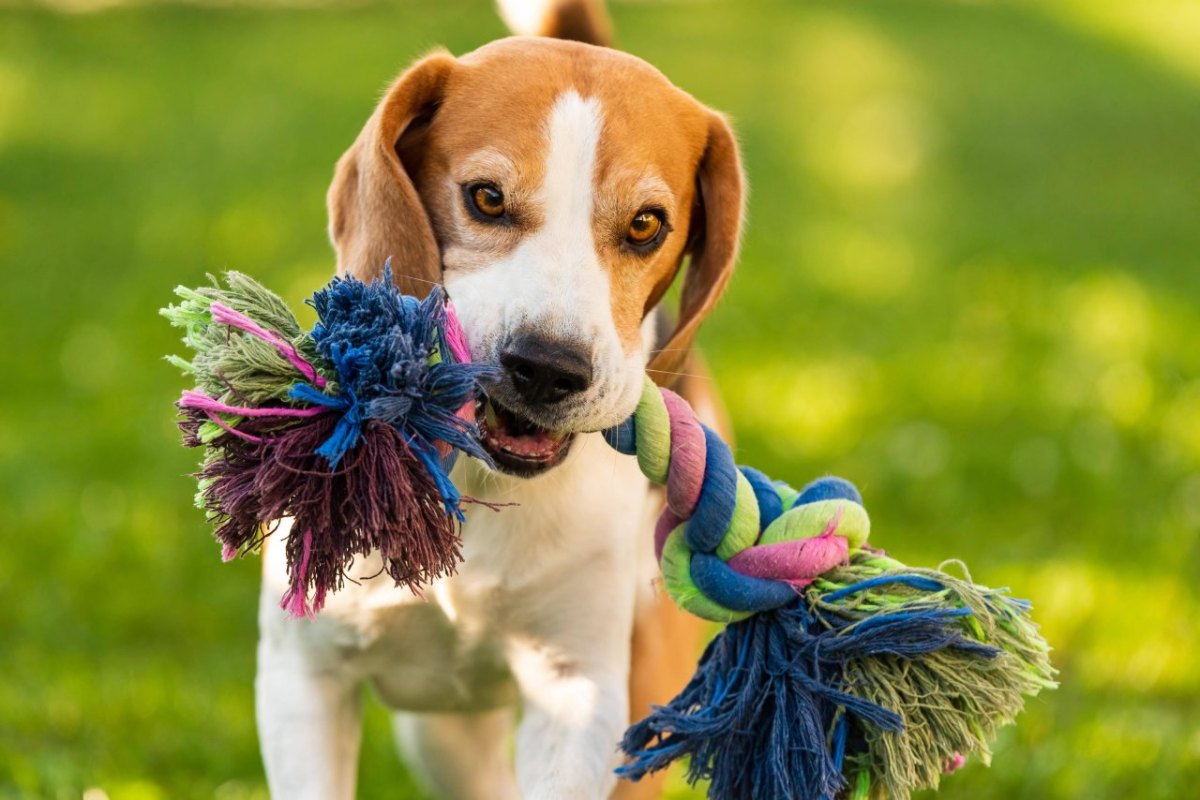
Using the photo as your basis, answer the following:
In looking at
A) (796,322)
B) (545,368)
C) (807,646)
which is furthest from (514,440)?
(796,322)

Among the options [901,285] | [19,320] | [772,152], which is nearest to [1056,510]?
[901,285]

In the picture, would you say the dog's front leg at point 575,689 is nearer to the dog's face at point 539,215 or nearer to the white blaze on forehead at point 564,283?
the dog's face at point 539,215

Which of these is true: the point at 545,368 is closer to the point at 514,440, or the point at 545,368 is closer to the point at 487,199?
the point at 514,440

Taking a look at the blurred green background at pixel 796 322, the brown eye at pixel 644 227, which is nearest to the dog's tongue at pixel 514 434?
the brown eye at pixel 644 227

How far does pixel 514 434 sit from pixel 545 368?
0.19 m

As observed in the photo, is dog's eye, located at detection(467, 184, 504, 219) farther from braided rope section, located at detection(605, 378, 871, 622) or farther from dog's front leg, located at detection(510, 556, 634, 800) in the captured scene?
dog's front leg, located at detection(510, 556, 634, 800)

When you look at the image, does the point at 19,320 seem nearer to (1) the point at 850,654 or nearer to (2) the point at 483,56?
(2) the point at 483,56

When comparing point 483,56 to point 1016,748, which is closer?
point 483,56

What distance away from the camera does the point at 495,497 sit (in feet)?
11.4

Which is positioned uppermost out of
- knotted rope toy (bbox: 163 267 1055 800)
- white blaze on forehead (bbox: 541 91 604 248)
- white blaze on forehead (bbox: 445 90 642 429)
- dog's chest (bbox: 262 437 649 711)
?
white blaze on forehead (bbox: 541 91 604 248)

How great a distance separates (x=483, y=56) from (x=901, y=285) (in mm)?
5616

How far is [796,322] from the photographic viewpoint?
8055mm

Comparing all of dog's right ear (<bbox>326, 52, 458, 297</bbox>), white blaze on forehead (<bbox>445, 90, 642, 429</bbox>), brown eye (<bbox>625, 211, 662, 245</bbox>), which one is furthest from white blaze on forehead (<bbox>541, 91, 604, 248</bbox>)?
dog's right ear (<bbox>326, 52, 458, 297</bbox>)

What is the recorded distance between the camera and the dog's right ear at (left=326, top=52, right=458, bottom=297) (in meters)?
3.28
